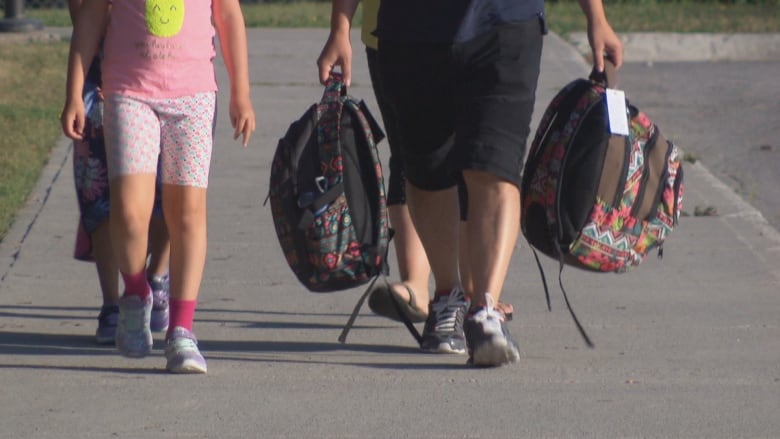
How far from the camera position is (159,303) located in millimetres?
5137

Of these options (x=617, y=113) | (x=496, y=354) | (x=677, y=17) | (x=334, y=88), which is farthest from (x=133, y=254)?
(x=677, y=17)

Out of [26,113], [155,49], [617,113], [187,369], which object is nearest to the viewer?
[155,49]

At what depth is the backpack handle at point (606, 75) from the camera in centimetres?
479

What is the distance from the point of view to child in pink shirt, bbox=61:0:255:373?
443cm

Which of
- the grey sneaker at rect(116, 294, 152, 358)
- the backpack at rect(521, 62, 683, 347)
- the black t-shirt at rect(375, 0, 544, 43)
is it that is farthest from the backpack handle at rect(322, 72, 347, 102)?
the grey sneaker at rect(116, 294, 152, 358)

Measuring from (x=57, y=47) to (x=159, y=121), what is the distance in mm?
8715

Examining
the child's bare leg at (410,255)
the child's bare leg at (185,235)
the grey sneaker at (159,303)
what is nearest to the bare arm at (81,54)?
the child's bare leg at (185,235)

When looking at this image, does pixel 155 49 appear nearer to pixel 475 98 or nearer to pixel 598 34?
pixel 475 98

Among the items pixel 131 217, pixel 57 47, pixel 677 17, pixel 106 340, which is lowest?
pixel 677 17

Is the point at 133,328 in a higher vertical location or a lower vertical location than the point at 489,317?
lower

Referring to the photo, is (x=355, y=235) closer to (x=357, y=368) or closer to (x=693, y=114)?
(x=357, y=368)

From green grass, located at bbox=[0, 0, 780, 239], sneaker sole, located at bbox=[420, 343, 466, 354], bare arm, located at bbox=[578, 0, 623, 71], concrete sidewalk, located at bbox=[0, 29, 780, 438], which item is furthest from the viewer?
green grass, located at bbox=[0, 0, 780, 239]

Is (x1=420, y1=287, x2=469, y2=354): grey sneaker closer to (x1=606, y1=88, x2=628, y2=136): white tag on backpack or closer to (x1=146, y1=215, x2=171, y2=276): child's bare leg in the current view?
(x1=606, y1=88, x2=628, y2=136): white tag on backpack

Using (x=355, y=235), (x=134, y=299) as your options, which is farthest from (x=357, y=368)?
(x=134, y=299)
